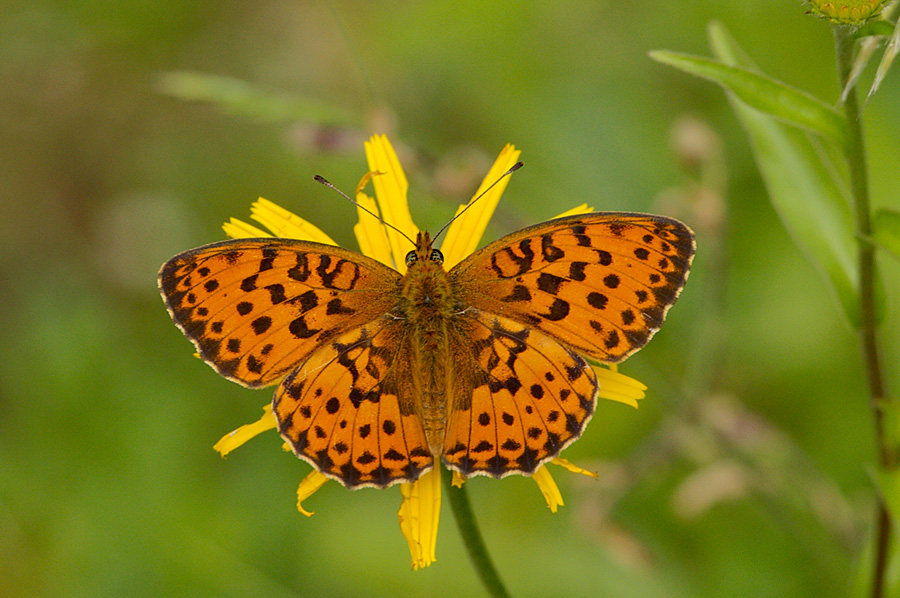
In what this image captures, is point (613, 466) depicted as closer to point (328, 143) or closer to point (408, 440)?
point (408, 440)

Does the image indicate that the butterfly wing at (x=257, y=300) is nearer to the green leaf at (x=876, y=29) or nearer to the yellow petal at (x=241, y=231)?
the yellow petal at (x=241, y=231)

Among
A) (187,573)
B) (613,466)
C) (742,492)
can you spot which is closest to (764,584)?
(742,492)

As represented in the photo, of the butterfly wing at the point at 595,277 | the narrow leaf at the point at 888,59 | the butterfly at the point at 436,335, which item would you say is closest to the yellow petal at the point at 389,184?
the butterfly at the point at 436,335

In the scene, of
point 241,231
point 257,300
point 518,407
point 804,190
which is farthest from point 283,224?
point 804,190

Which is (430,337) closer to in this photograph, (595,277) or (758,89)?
(595,277)


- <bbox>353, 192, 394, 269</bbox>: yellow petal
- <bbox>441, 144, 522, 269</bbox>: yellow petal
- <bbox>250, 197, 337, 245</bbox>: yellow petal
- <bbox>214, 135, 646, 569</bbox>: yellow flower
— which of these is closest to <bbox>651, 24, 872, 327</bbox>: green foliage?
<bbox>214, 135, 646, 569</bbox>: yellow flower

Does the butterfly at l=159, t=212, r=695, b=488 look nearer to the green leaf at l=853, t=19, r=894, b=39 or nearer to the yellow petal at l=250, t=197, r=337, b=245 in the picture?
the yellow petal at l=250, t=197, r=337, b=245
